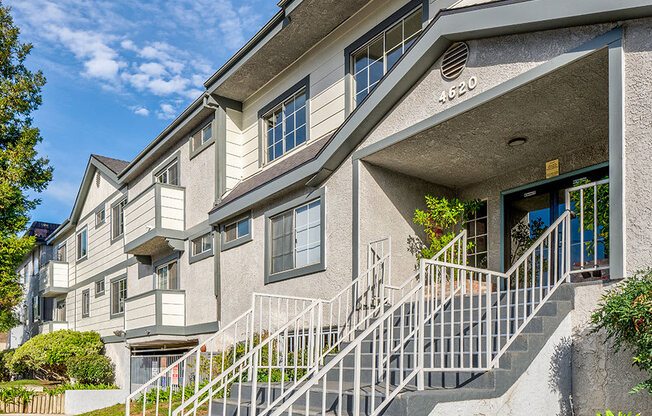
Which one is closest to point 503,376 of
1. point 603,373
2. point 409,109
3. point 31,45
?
point 603,373

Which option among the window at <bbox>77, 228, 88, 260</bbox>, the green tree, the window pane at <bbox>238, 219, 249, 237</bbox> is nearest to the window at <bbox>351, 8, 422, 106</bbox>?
the window pane at <bbox>238, 219, 249, 237</bbox>

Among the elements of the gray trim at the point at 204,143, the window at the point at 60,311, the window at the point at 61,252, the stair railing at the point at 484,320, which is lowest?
the window at the point at 60,311

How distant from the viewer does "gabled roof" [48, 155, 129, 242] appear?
67.1 ft

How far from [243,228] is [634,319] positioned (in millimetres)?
8951

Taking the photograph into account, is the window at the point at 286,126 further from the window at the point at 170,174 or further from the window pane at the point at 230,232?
the window at the point at 170,174

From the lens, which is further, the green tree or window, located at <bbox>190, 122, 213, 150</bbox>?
the green tree

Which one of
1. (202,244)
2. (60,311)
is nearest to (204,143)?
(202,244)

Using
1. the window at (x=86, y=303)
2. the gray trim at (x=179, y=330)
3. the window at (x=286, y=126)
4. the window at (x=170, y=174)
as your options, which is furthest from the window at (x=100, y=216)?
the window at (x=286, y=126)

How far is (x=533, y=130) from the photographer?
764 centimetres

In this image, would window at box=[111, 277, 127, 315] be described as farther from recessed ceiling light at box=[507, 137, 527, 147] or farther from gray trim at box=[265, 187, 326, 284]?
recessed ceiling light at box=[507, 137, 527, 147]

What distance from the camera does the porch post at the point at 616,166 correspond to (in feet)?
17.5

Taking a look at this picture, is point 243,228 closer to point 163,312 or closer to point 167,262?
point 163,312

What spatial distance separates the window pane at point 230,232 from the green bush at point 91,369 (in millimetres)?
8139

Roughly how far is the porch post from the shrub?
0.28 m
